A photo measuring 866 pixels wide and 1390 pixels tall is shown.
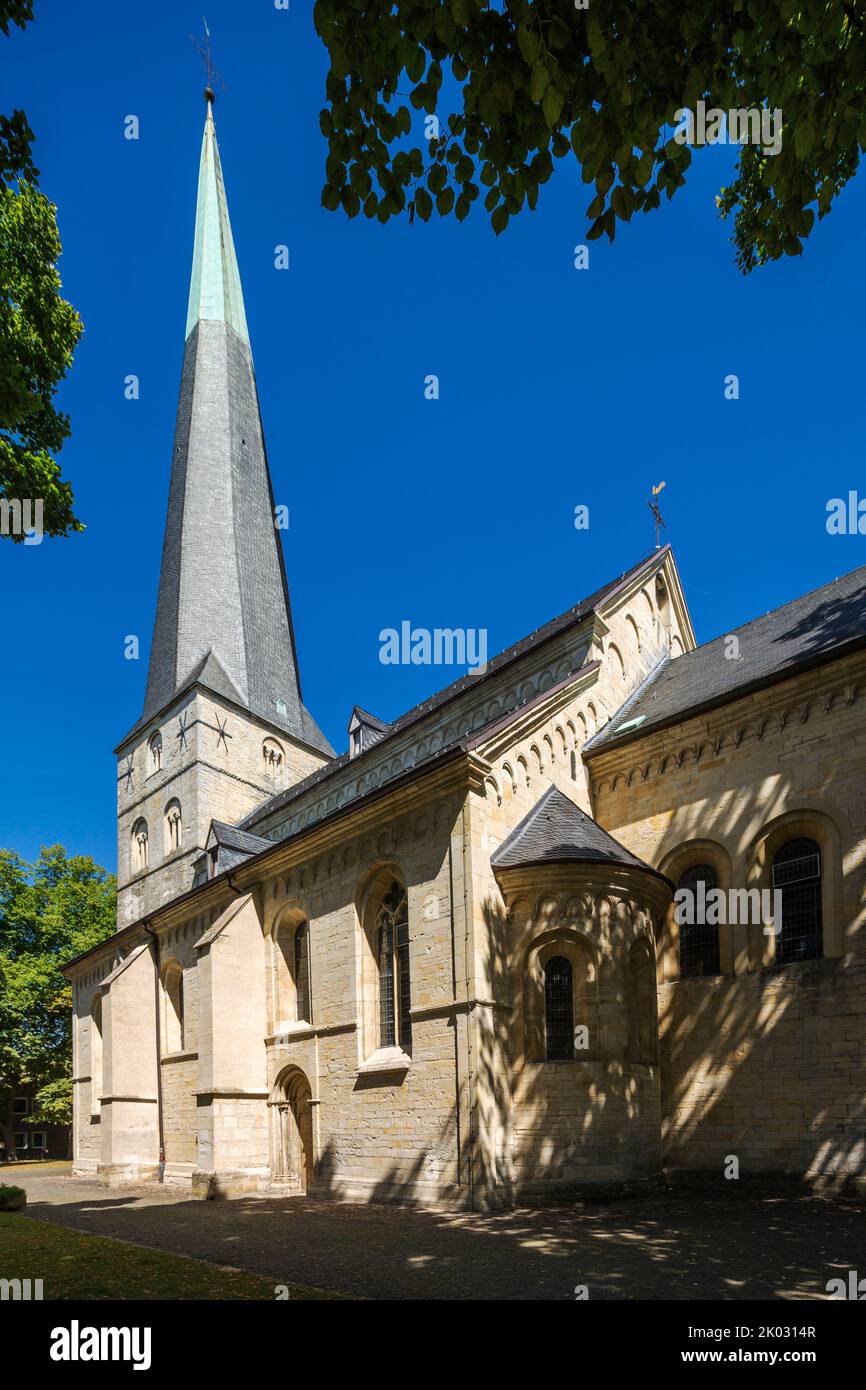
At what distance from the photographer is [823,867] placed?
51.5 ft

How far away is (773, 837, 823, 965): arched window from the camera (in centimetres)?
1571

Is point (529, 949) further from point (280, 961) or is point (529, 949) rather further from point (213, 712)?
point (213, 712)

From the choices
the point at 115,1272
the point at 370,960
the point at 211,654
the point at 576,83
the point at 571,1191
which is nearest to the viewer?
the point at 576,83

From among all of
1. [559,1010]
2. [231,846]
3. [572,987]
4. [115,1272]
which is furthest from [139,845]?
[115,1272]

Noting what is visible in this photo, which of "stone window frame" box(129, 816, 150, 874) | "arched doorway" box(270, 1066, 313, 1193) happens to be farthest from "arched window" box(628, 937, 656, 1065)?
"stone window frame" box(129, 816, 150, 874)

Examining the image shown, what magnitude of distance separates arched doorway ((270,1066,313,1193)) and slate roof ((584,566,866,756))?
375 inches

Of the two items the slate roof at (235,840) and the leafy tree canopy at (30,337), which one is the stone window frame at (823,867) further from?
the slate roof at (235,840)

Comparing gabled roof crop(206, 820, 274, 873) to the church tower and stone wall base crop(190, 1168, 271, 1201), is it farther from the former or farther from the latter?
stone wall base crop(190, 1168, 271, 1201)

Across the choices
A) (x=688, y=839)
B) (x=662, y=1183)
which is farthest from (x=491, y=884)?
(x=662, y=1183)

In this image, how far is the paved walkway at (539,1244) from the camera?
8570 mm

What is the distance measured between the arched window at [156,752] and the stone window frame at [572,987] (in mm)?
25991

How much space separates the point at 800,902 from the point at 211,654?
27.3 meters

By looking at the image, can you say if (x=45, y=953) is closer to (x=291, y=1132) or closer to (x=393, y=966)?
(x=291, y=1132)
